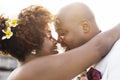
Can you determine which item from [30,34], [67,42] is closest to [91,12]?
[67,42]

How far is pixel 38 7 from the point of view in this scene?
1.77 meters

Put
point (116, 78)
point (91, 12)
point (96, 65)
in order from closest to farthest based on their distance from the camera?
1. point (116, 78)
2. point (96, 65)
3. point (91, 12)

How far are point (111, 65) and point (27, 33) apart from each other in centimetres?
40

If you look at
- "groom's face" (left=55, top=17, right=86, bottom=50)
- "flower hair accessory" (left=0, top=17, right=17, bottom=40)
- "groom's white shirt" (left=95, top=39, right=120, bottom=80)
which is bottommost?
"groom's white shirt" (left=95, top=39, right=120, bottom=80)

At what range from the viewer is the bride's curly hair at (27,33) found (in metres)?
1.69

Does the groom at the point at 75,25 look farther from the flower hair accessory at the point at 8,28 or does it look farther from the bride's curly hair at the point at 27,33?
the flower hair accessory at the point at 8,28

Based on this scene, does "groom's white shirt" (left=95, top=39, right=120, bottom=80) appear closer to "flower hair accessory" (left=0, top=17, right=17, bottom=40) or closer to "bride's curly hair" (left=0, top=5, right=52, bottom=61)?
"bride's curly hair" (left=0, top=5, right=52, bottom=61)

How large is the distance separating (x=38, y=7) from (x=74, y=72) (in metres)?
0.36

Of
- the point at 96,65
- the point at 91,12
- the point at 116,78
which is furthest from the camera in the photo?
the point at 91,12

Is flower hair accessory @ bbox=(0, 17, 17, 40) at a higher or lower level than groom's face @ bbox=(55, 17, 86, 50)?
higher

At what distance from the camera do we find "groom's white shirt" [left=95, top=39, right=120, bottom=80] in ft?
5.12

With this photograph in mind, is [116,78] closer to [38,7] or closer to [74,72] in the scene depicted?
[74,72]

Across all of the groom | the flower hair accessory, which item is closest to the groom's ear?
the groom

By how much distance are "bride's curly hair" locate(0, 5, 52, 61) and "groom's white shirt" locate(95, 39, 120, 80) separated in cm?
30
